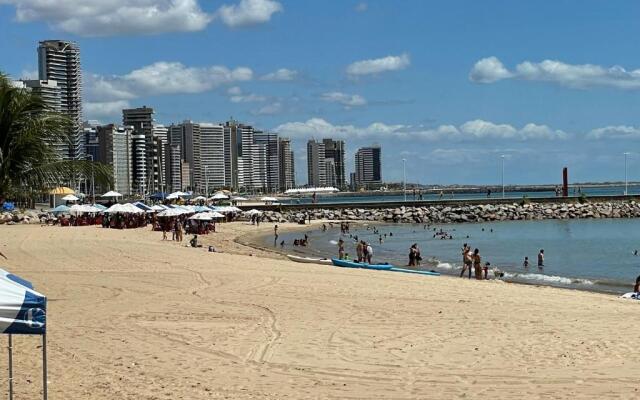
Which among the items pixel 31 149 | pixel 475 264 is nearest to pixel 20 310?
pixel 31 149

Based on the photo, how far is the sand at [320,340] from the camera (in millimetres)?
8508

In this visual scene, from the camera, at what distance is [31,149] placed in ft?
55.4

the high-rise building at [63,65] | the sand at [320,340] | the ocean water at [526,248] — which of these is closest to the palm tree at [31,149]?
the sand at [320,340]

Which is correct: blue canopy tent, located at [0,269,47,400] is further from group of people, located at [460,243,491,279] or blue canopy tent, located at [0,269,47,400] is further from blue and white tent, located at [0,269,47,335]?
group of people, located at [460,243,491,279]

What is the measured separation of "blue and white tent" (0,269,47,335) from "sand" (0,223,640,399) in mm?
2418

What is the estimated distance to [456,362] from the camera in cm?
982

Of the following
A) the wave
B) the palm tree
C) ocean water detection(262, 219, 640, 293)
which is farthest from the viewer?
ocean water detection(262, 219, 640, 293)

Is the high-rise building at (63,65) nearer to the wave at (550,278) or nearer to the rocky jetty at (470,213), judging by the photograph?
the rocky jetty at (470,213)

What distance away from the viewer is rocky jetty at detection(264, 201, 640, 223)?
74.6 meters

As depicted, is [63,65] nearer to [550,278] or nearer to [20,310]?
[550,278]

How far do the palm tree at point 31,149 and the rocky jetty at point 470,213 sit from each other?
53.0 metres

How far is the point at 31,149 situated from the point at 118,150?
457 feet

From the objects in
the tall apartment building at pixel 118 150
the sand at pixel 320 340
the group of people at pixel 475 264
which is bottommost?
the group of people at pixel 475 264

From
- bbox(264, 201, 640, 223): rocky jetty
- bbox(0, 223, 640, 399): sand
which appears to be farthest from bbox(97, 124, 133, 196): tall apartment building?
bbox(0, 223, 640, 399): sand
